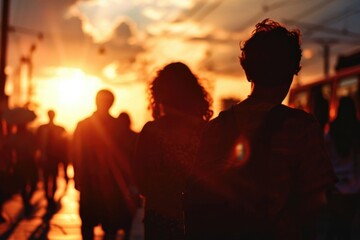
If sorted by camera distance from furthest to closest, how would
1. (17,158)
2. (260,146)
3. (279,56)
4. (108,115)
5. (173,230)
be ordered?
(17,158) < (108,115) < (173,230) < (279,56) < (260,146)

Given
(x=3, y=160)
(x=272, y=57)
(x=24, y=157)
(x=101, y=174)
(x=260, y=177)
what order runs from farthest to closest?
1. (x=24, y=157)
2. (x=3, y=160)
3. (x=101, y=174)
4. (x=272, y=57)
5. (x=260, y=177)

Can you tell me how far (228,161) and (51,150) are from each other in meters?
11.5

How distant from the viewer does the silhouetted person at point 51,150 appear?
1358 centimetres

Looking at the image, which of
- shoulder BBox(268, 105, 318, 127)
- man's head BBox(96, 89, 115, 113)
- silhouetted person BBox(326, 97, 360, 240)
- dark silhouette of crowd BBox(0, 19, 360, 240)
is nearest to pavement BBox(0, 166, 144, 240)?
dark silhouette of crowd BBox(0, 19, 360, 240)

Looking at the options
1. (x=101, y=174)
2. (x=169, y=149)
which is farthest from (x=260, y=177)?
(x=101, y=174)

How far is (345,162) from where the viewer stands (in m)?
7.61

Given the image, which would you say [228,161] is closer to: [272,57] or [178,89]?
[272,57]

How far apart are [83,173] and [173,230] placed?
2.03 meters

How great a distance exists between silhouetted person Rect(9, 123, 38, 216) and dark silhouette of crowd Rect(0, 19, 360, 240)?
12.6 feet

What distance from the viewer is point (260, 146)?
7.82ft

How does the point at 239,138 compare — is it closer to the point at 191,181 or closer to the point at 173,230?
the point at 191,181

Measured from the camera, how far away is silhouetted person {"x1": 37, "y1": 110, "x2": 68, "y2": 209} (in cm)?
1358

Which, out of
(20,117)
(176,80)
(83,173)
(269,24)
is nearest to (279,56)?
(269,24)

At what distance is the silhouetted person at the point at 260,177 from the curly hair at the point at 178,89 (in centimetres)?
200
